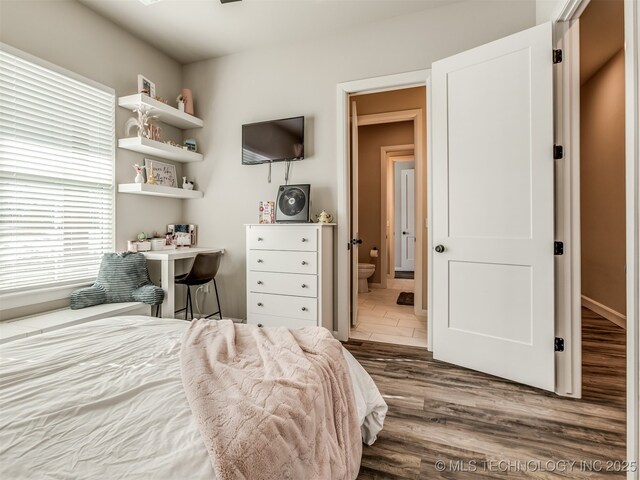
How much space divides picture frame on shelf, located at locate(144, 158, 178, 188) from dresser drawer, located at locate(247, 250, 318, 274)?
132 centimetres

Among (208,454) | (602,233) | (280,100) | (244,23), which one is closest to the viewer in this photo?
(208,454)

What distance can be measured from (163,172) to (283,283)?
6.04 ft

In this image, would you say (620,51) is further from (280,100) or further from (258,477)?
(258,477)

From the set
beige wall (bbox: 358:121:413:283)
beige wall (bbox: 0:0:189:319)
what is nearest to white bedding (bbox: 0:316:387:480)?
beige wall (bbox: 0:0:189:319)

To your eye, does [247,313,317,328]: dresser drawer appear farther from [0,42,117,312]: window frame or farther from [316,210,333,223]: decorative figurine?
[0,42,117,312]: window frame

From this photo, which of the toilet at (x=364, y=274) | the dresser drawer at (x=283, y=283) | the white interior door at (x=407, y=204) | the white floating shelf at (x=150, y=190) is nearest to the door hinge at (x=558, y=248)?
the dresser drawer at (x=283, y=283)

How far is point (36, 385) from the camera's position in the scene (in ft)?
3.21

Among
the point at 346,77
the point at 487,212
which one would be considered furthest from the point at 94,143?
the point at 487,212

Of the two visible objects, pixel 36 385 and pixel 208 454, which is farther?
pixel 36 385

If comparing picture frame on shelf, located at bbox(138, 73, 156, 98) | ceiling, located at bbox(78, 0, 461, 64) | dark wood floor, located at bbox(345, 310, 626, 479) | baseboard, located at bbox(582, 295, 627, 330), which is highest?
ceiling, located at bbox(78, 0, 461, 64)

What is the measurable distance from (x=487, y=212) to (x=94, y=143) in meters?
3.27

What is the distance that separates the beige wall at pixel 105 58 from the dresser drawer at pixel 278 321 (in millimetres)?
1426

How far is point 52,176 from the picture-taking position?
8.18ft

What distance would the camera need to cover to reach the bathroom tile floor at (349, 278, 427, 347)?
3.10m
